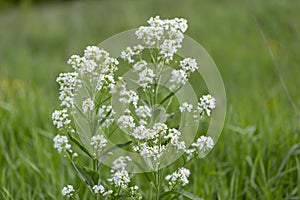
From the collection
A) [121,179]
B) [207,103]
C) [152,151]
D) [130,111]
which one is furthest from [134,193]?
[207,103]

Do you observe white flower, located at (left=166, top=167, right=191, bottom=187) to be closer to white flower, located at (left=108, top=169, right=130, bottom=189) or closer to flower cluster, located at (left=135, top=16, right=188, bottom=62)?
white flower, located at (left=108, top=169, right=130, bottom=189)

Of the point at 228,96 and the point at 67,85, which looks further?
the point at 228,96

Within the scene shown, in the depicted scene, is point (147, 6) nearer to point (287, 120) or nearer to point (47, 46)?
point (47, 46)

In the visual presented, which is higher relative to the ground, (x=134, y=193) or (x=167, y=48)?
(x=167, y=48)

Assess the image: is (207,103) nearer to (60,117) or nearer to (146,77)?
(146,77)

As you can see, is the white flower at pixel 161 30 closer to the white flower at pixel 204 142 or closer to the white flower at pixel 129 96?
the white flower at pixel 129 96

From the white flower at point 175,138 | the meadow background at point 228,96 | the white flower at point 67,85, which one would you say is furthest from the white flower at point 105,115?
the meadow background at point 228,96

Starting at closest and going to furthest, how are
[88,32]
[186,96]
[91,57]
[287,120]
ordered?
[91,57] → [186,96] → [287,120] → [88,32]

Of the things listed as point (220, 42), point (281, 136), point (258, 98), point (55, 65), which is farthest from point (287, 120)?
point (55, 65)
